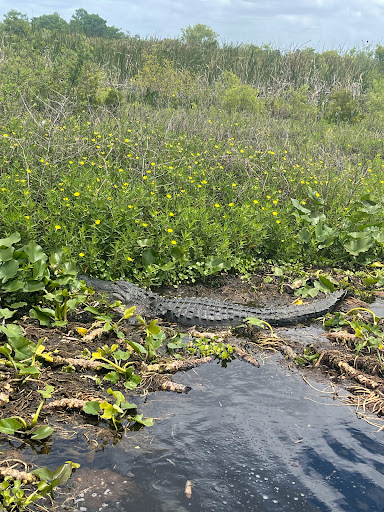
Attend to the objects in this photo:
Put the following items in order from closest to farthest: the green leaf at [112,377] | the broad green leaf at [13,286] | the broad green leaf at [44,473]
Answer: the broad green leaf at [44,473] < the green leaf at [112,377] < the broad green leaf at [13,286]

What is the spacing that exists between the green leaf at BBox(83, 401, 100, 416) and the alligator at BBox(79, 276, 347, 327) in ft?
5.69

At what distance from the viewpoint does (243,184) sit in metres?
7.30

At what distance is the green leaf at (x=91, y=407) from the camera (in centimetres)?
313

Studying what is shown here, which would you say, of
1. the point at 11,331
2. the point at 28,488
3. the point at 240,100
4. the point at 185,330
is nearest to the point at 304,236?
the point at 185,330

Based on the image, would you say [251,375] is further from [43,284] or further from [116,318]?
[43,284]

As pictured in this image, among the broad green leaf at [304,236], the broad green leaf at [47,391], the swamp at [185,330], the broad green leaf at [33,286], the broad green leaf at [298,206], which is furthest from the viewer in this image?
the broad green leaf at [298,206]

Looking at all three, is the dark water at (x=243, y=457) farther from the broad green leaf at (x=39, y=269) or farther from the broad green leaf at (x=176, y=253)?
the broad green leaf at (x=176, y=253)

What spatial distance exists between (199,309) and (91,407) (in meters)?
1.88

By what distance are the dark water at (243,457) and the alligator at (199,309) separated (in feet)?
3.34

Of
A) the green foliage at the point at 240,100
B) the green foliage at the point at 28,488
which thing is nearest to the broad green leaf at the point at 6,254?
the green foliage at the point at 28,488

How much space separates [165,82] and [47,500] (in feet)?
47.1

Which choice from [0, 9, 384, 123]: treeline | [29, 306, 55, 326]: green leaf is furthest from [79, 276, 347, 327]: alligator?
[0, 9, 384, 123]: treeline

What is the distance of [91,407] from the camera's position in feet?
10.3

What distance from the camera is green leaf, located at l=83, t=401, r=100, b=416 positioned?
3.13 metres
